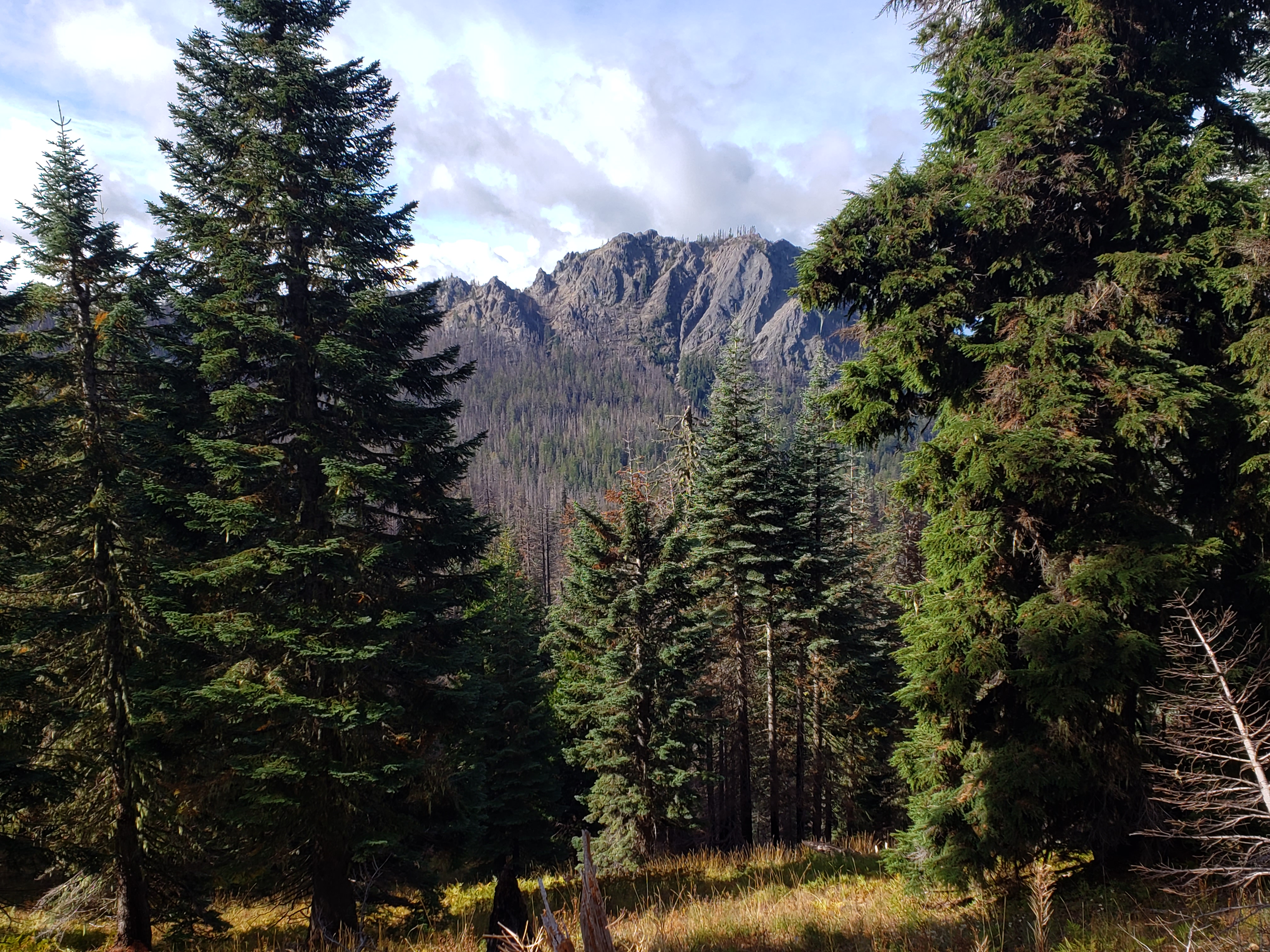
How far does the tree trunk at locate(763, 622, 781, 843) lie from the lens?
61.4 ft

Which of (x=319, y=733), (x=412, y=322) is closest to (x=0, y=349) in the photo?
(x=412, y=322)

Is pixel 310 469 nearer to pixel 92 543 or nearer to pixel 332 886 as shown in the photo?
pixel 92 543

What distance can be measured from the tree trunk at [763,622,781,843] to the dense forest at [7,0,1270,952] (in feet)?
30.9

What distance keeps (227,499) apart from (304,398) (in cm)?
184

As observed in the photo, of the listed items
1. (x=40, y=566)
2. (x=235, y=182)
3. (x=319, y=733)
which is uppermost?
(x=235, y=182)

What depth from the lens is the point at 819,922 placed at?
643 centimetres

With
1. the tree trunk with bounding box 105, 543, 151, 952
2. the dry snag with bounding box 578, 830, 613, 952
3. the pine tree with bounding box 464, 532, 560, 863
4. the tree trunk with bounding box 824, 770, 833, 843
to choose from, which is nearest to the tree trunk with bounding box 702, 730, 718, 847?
the tree trunk with bounding box 824, 770, 833, 843

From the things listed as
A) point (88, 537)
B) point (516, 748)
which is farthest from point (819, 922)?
point (516, 748)

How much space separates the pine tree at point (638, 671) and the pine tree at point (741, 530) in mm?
1399

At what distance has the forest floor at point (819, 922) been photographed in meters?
5.16

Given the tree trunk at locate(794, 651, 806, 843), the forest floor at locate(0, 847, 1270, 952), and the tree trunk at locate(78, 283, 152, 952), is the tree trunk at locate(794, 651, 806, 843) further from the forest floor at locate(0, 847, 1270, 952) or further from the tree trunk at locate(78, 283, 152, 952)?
the tree trunk at locate(78, 283, 152, 952)

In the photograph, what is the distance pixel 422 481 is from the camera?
10.5m

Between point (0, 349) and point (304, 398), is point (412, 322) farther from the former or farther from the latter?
point (0, 349)

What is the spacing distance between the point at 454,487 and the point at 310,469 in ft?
7.22
